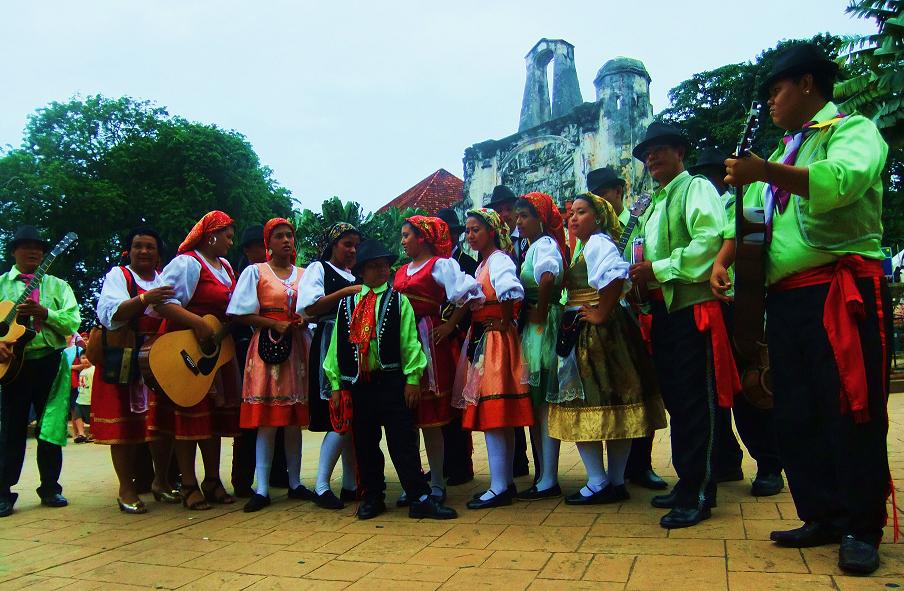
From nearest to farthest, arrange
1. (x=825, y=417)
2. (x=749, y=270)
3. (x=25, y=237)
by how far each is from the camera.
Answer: (x=825, y=417) < (x=749, y=270) < (x=25, y=237)

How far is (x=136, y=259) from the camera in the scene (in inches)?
203

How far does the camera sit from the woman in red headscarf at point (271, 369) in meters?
4.78

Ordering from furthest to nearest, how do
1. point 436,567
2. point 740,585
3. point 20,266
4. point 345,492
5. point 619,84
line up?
point 619,84 → point 20,266 → point 345,492 → point 436,567 → point 740,585

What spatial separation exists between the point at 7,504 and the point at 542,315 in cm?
439

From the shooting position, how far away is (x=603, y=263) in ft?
13.0

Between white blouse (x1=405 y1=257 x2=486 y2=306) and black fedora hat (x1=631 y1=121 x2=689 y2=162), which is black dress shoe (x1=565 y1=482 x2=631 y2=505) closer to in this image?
white blouse (x1=405 y1=257 x2=486 y2=306)

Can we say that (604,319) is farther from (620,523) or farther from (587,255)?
(620,523)

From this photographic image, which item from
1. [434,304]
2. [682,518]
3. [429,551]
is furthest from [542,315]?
[429,551]

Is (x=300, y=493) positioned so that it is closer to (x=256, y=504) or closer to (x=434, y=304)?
(x=256, y=504)

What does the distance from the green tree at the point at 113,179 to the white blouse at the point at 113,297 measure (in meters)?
20.8

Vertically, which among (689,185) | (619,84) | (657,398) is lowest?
(657,398)

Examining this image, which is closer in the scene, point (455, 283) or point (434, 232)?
point (455, 283)

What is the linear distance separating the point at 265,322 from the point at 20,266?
2547 millimetres

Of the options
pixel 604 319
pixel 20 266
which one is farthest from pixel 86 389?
pixel 604 319
